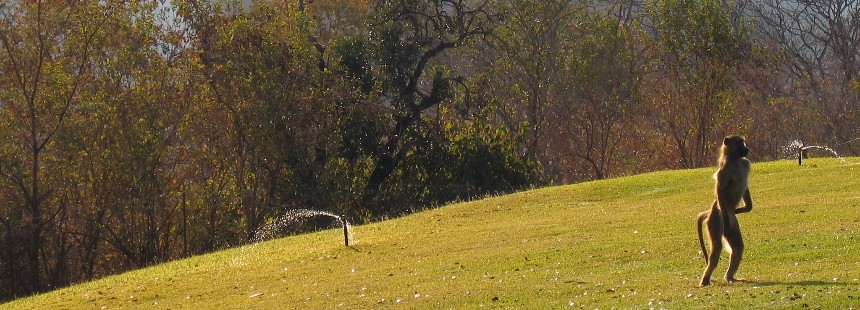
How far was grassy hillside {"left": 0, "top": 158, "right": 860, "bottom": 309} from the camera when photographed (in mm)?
14797

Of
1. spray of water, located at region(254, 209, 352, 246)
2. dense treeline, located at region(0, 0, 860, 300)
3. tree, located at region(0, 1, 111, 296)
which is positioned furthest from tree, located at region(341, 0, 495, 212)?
tree, located at region(0, 1, 111, 296)

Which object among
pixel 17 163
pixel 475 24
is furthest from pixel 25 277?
pixel 475 24

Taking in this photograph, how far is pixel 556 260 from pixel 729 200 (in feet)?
17.5

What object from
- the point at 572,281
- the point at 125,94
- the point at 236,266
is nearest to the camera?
the point at 572,281

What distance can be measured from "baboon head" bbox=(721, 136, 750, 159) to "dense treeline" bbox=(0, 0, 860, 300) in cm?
2770

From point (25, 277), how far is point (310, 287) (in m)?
21.6

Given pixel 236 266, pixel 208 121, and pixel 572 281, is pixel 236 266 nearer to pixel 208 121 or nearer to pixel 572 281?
pixel 572 281

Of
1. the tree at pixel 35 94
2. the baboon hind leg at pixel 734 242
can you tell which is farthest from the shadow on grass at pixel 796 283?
the tree at pixel 35 94

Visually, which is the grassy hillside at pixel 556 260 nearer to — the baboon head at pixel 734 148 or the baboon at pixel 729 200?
the baboon at pixel 729 200

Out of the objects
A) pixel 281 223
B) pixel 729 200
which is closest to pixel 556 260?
pixel 729 200

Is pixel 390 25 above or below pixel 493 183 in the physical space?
above

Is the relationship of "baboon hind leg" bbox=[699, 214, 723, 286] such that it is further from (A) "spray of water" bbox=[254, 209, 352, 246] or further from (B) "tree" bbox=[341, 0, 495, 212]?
(B) "tree" bbox=[341, 0, 495, 212]

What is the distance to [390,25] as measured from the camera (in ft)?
149

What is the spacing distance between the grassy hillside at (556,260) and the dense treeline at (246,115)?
12480 mm
